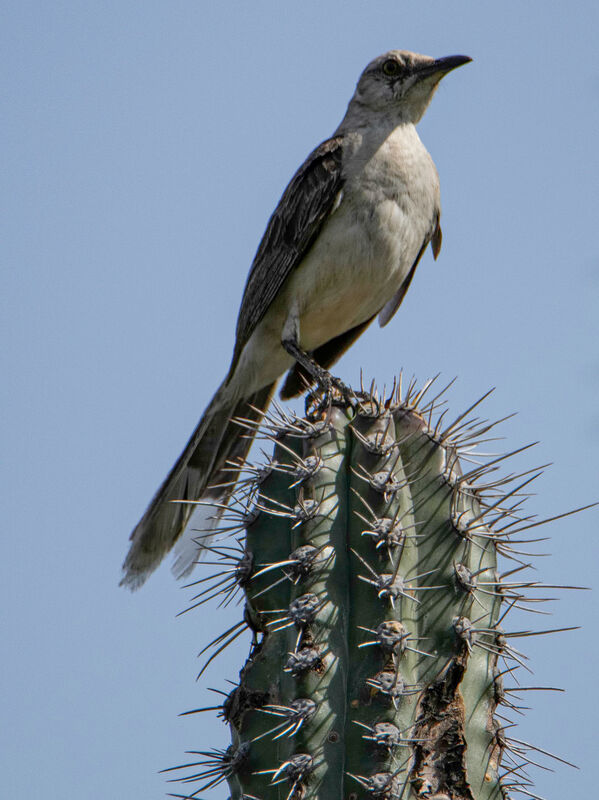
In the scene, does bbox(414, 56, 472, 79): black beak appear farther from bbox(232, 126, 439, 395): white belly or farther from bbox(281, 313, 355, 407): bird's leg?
bbox(281, 313, 355, 407): bird's leg

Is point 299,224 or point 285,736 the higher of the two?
point 299,224

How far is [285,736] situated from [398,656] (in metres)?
0.38

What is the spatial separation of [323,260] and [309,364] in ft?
2.27

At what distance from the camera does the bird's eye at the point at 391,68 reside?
562 cm

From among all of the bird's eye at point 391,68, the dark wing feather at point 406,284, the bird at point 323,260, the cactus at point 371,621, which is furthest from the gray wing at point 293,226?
the cactus at point 371,621

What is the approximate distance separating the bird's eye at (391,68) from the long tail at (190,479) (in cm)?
203

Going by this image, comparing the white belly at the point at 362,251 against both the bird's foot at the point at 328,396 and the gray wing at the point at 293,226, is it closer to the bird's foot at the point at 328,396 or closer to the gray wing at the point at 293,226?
the gray wing at the point at 293,226

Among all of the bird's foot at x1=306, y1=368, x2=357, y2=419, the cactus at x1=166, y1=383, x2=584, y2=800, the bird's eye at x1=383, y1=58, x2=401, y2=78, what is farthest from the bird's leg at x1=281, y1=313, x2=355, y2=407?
the bird's eye at x1=383, y1=58, x2=401, y2=78

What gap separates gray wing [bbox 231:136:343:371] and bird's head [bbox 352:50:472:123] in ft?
1.36

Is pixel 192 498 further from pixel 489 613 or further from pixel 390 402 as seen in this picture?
pixel 489 613

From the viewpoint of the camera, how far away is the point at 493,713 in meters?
2.60

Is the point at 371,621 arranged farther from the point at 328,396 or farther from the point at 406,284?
the point at 406,284

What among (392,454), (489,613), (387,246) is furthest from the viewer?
(387,246)

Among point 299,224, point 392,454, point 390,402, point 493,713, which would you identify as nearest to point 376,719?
point 493,713
